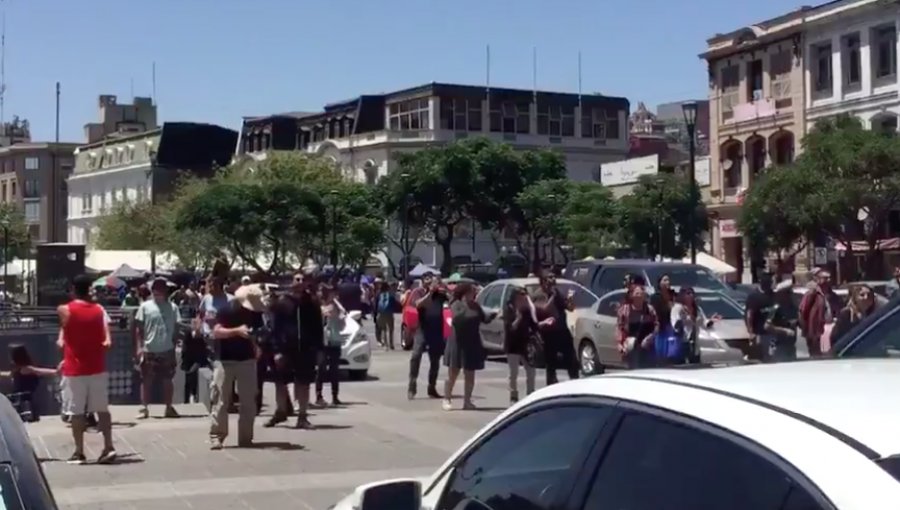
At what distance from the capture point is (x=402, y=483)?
163 inches

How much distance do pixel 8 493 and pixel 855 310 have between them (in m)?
15.0

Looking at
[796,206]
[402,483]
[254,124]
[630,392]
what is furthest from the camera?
[254,124]

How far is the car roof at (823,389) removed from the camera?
2791 millimetres

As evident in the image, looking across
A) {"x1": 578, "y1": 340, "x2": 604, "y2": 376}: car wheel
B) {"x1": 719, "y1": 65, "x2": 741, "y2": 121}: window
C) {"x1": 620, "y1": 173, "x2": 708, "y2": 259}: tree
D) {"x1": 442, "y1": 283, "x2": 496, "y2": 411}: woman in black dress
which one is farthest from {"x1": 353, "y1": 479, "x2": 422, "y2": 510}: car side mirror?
{"x1": 719, "y1": 65, "x2": 741, "y2": 121}: window

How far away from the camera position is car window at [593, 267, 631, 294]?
84.4ft

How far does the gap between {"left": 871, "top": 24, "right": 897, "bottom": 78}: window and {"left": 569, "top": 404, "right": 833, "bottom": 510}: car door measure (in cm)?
4726

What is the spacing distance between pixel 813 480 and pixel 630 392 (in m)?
0.91

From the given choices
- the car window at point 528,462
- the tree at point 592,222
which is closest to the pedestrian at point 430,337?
the car window at point 528,462

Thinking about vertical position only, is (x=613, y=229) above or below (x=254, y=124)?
below

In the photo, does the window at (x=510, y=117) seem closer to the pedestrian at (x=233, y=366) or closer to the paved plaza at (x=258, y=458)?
the paved plaza at (x=258, y=458)

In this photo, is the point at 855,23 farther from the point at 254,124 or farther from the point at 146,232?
the point at 254,124

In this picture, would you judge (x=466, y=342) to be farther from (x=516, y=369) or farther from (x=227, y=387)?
(x=227, y=387)

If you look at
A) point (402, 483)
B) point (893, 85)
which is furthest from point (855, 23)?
point (402, 483)

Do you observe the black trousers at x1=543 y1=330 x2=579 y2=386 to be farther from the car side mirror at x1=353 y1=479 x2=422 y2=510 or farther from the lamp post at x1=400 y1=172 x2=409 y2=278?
the lamp post at x1=400 y1=172 x2=409 y2=278
